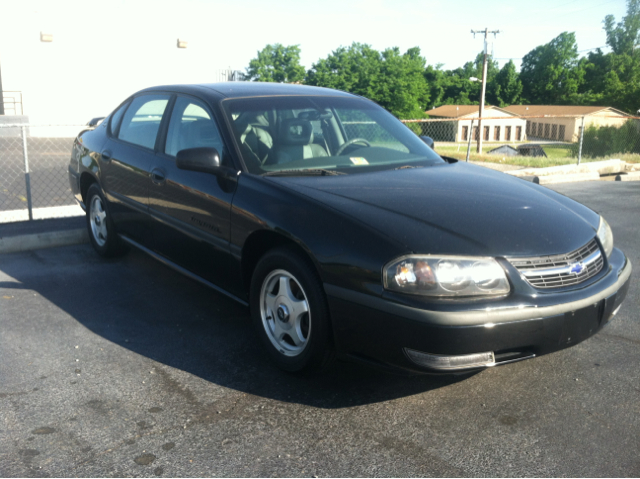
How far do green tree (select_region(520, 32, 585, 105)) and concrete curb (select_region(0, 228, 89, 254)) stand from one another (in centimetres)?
11375

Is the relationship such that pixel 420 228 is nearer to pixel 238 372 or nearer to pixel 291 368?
pixel 291 368

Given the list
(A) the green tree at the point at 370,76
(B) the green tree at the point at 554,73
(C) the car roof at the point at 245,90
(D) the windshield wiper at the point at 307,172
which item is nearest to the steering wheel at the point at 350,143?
(D) the windshield wiper at the point at 307,172

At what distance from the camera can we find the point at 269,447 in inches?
111

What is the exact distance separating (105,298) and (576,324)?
3.44 m

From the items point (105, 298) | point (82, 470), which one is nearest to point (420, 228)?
point (82, 470)

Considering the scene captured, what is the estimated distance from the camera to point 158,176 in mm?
4492

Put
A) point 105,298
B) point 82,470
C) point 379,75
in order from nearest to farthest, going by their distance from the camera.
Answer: point 82,470, point 105,298, point 379,75

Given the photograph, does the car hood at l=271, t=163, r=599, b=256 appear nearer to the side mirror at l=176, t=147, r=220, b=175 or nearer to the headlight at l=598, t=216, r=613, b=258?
the headlight at l=598, t=216, r=613, b=258

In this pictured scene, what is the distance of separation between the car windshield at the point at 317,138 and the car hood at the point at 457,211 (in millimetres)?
238

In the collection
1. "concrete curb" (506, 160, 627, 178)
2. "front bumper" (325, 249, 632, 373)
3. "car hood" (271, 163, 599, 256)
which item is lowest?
"concrete curb" (506, 160, 627, 178)

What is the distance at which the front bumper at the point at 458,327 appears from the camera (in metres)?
2.81

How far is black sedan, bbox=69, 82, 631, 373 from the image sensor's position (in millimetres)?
2881

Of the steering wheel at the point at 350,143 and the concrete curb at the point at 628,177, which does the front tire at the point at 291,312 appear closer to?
the steering wheel at the point at 350,143

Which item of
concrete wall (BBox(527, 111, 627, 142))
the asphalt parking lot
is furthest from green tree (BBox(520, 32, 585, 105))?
the asphalt parking lot
